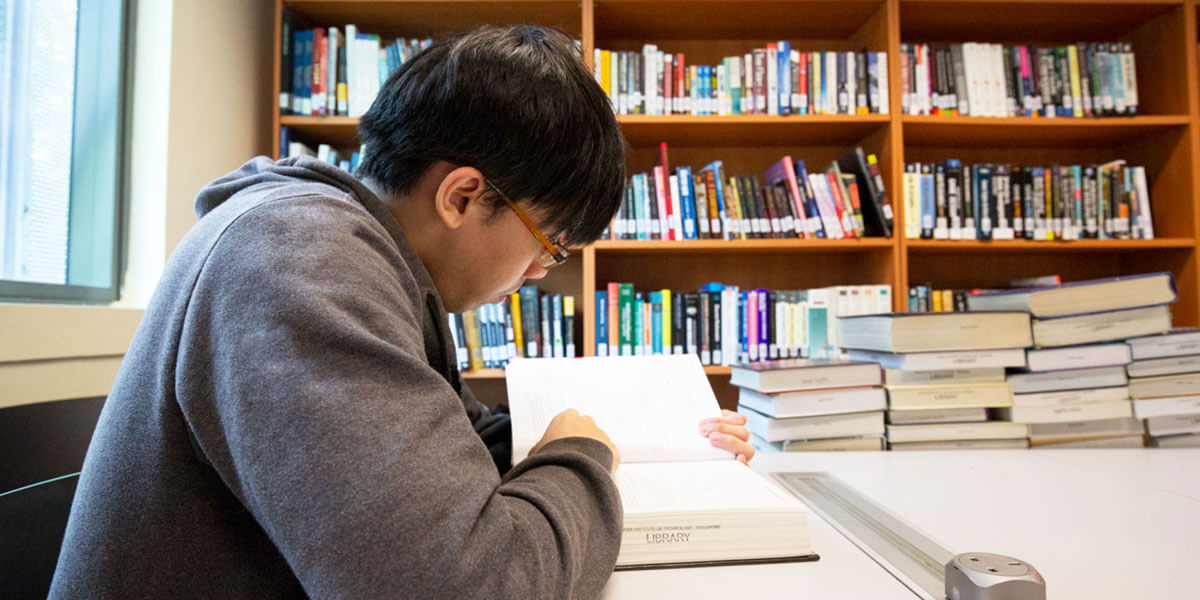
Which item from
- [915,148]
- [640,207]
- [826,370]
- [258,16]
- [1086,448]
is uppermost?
[258,16]

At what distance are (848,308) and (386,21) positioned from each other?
76.0 inches

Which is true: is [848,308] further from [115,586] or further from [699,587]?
[115,586]

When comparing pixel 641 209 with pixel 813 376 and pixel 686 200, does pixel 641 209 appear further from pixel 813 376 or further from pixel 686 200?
pixel 813 376

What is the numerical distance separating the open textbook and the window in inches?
48.1

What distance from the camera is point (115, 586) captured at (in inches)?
17.6

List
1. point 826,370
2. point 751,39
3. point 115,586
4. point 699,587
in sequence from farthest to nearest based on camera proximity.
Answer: point 751,39 → point 826,370 → point 699,587 → point 115,586

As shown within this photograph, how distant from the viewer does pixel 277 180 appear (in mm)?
581

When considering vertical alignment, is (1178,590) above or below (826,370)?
below

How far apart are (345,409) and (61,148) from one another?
1.65 metres

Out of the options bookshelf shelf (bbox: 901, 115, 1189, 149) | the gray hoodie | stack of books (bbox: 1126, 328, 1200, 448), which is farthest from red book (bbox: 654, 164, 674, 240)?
the gray hoodie

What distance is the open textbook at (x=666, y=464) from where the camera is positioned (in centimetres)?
60

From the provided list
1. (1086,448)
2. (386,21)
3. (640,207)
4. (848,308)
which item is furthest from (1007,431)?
(386,21)

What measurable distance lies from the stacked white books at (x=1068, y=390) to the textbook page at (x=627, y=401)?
2.23 feet

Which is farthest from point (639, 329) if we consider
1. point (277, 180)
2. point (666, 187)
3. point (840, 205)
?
point (277, 180)
